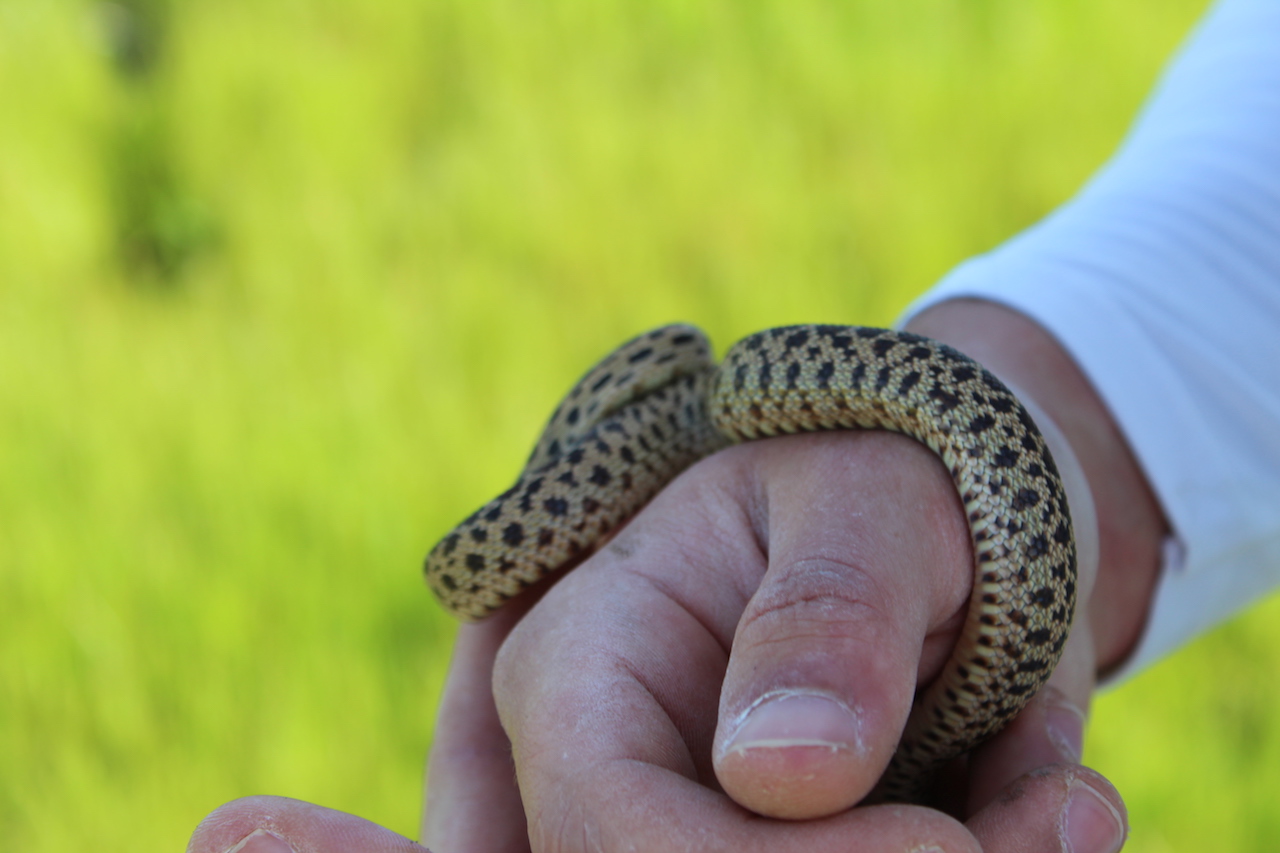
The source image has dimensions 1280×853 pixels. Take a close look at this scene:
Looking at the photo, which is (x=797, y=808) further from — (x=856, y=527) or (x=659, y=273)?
(x=659, y=273)

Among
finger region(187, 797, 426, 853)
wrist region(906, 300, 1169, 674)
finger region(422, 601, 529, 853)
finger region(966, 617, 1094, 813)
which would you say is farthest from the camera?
wrist region(906, 300, 1169, 674)

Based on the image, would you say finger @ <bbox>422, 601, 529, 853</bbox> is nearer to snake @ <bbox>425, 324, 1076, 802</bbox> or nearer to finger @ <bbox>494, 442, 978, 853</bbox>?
snake @ <bbox>425, 324, 1076, 802</bbox>

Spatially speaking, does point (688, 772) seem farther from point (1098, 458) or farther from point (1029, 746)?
point (1098, 458)

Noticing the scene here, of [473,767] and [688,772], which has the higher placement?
[688,772]

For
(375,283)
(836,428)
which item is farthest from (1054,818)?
(375,283)

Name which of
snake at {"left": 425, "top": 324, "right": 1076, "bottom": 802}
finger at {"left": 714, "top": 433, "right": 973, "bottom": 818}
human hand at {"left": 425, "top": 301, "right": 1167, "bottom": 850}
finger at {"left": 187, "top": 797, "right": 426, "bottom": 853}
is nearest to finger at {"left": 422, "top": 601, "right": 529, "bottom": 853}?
human hand at {"left": 425, "top": 301, "right": 1167, "bottom": 850}

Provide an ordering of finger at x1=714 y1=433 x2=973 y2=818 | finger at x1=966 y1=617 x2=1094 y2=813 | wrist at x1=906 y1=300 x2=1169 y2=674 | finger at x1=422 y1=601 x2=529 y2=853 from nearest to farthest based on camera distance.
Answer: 1. finger at x1=714 y1=433 x2=973 y2=818
2. finger at x1=966 y1=617 x2=1094 y2=813
3. finger at x1=422 y1=601 x2=529 y2=853
4. wrist at x1=906 y1=300 x2=1169 y2=674

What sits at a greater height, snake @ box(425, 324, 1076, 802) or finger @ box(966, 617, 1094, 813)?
snake @ box(425, 324, 1076, 802)
